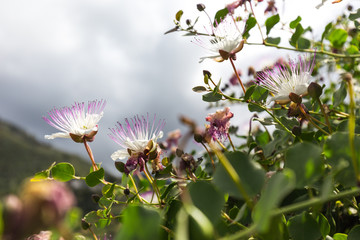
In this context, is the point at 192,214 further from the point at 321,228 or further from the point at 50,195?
the point at 321,228

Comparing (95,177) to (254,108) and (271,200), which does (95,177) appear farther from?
(271,200)

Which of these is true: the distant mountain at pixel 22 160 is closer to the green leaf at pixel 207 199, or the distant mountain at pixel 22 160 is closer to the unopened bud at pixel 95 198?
the unopened bud at pixel 95 198

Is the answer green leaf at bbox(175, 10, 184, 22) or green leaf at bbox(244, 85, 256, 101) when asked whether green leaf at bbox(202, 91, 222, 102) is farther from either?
green leaf at bbox(175, 10, 184, 22)

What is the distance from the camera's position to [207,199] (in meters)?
0.36

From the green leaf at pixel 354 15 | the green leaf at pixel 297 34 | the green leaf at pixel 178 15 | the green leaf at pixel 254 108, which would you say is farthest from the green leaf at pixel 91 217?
the green leaf at pixel 354 15

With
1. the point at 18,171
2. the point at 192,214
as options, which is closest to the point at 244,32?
the point at 192,214

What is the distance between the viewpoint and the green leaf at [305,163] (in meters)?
0.35

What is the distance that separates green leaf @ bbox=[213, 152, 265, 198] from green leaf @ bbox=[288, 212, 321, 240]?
0.21 m

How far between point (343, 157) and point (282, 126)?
513 mm

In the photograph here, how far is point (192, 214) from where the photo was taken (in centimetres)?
28

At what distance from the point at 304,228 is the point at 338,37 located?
3.23ft

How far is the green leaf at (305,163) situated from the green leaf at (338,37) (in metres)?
1.08

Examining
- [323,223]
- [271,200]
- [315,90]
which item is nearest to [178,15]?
[315,90]

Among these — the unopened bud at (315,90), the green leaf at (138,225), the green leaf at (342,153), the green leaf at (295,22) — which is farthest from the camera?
the green leaf at (295,22)
